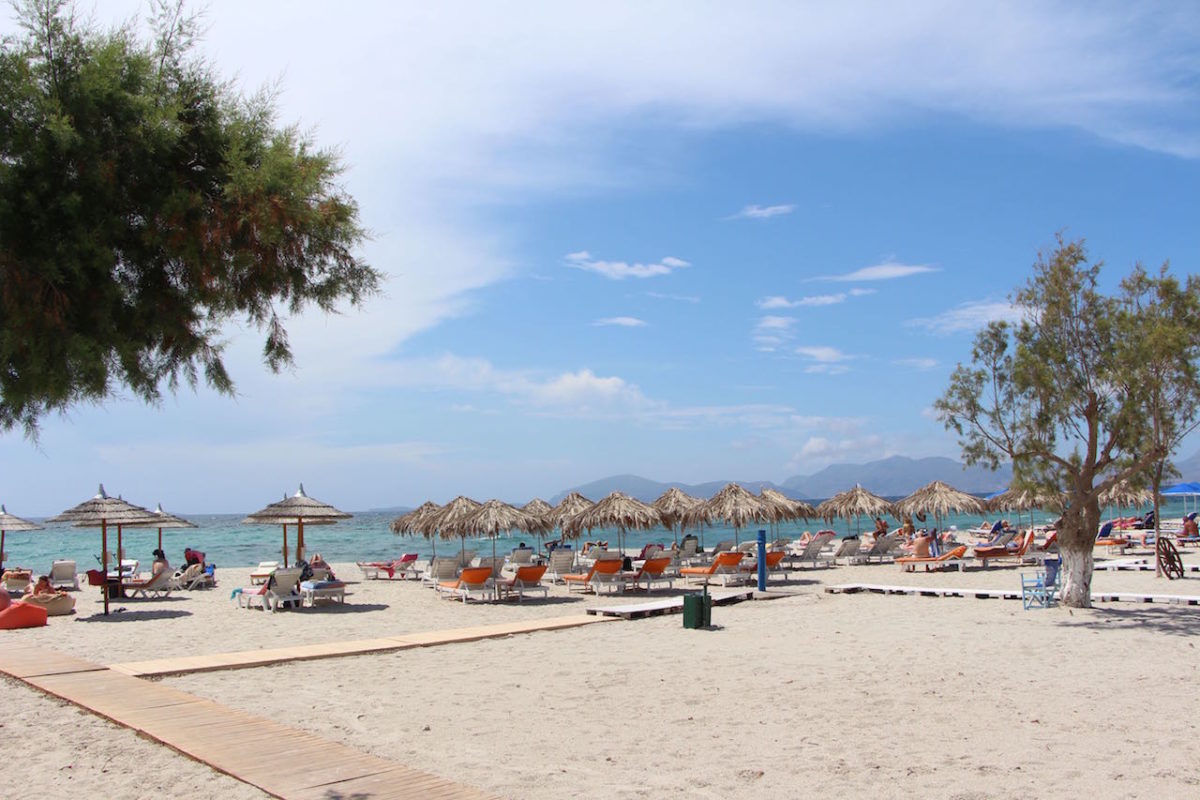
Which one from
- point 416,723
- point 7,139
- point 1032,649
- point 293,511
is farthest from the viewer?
point 293,511

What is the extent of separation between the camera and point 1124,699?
8031 mm

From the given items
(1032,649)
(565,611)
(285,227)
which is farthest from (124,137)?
(565,611)

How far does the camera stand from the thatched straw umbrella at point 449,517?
72.2 feet

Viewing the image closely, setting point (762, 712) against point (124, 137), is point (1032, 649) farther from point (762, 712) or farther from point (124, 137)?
point (124, 137)

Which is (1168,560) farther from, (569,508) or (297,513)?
(297,513)

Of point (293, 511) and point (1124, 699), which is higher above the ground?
point (293, 511)

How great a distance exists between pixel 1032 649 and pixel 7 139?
10593 millimetres

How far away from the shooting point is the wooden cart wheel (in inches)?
725

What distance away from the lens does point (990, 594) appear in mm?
15859

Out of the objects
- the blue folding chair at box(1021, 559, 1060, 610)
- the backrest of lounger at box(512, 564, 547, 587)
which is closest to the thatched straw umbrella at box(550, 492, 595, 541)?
the backrest of lounger at box(512, 564, 547, 587)

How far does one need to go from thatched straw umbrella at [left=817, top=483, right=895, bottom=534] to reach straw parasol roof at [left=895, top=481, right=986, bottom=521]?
0.77 m

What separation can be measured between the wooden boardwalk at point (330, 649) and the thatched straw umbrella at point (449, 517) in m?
8.37

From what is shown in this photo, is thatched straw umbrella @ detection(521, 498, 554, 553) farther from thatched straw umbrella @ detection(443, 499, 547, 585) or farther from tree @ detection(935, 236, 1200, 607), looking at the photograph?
tree @ detection(935, 236, 1200, 607)

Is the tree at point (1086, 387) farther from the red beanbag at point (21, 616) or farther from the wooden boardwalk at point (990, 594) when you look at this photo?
the red beanbag at point (21, 616)
